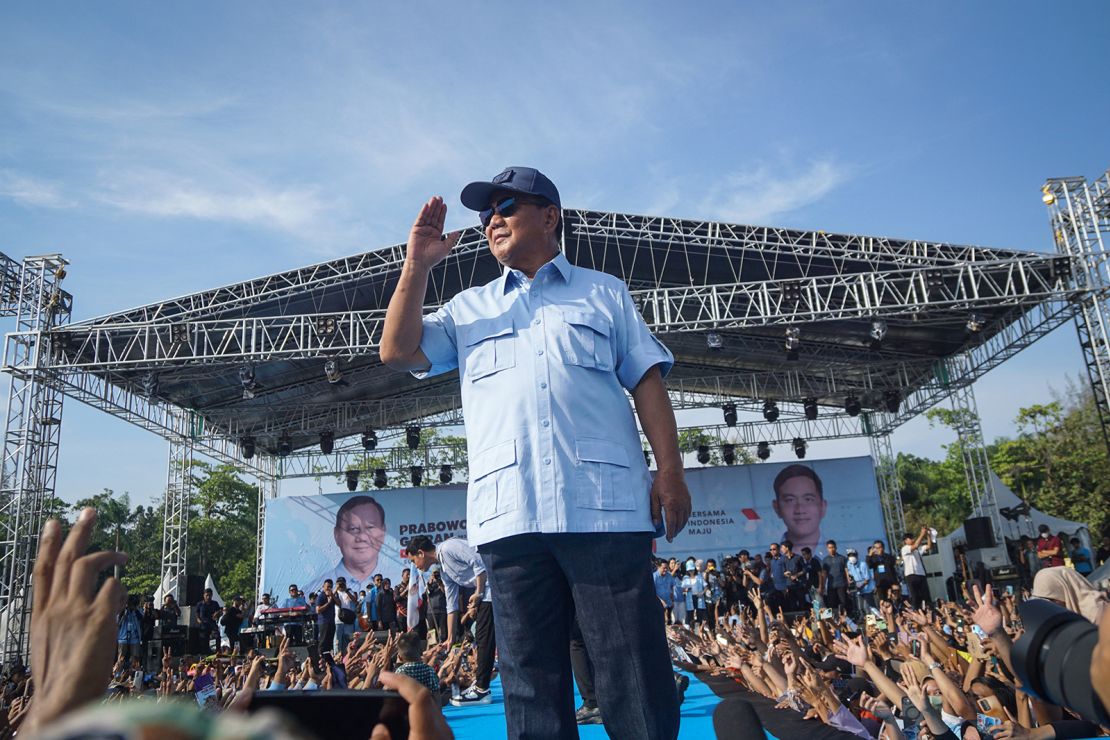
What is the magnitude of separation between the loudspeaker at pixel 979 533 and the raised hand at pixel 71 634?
17.8 m

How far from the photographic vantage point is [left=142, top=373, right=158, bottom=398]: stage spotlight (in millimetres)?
15804

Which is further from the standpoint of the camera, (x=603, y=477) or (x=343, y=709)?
(x=603, y=477)

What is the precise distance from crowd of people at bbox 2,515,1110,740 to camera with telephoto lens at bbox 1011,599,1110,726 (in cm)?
4

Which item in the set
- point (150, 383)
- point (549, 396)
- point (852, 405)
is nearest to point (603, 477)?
point (549, 396)

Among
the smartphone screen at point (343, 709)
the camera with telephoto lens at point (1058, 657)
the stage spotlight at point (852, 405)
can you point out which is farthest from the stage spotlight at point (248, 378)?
the camera with telephoto lens at point (1058, 657)

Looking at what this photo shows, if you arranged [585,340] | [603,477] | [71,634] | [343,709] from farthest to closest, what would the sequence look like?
[585,340]
[603,477]
[343,709]
[71,634]

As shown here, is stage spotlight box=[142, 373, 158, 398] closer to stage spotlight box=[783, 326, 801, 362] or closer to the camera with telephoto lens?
stage spotlight box=[783, 326, 801, 362]

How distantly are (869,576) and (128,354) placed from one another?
14.4 metres

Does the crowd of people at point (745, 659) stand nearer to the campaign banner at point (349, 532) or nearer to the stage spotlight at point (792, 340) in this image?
the stage spotlight at point (792, 340)

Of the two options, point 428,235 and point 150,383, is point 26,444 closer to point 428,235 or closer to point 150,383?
point 150,383

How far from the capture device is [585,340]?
205cm

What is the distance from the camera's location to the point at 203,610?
50.0 feet

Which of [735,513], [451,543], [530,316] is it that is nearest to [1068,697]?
[530,316]

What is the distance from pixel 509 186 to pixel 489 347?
436 mm
